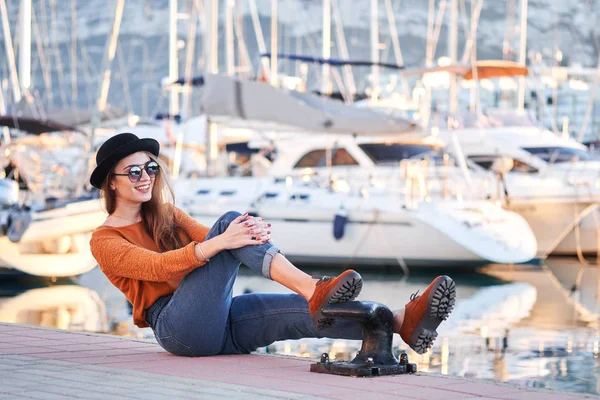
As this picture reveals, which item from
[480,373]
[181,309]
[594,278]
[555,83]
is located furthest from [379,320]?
[555,83]

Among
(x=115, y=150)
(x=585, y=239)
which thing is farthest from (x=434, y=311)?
(x=585, y=239)

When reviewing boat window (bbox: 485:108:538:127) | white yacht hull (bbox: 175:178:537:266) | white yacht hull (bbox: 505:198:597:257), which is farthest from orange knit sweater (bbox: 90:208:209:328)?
boat window (bbox: 485:108:538:127)

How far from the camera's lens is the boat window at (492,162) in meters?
21.7

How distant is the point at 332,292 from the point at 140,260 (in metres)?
0.97

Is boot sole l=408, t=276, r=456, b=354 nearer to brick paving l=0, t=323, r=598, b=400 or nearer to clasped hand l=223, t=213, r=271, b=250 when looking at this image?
brick paving l=0, t=323, r=598, b=400

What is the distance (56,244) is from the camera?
1479 cm

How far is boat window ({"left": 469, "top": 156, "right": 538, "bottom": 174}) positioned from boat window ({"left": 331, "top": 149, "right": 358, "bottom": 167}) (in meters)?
3.39

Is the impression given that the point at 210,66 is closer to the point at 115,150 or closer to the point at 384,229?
the point at 384,229

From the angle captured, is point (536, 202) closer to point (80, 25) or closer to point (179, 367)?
point (179, 367)

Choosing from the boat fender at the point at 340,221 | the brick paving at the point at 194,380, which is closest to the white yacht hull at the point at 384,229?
the boat fender at the point at 340,221

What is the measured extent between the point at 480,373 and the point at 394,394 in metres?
3.02

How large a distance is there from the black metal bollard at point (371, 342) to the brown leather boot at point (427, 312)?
9 cm

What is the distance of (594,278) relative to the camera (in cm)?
1683

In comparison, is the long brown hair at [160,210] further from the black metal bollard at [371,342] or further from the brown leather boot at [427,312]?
the brown leather boot at [427,312]
